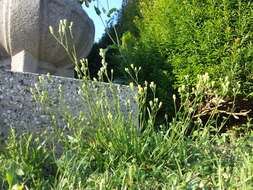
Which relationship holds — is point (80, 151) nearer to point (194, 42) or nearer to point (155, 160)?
point (155, 160)

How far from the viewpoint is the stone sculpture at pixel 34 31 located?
3.75 m

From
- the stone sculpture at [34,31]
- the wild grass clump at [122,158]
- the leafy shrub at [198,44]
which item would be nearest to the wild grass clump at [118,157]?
the wild grass clump at [122,158]

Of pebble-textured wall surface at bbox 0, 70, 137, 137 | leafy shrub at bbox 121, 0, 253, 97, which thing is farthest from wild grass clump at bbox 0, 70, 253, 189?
leafy shrub at bbox 121, 0, 253, 97

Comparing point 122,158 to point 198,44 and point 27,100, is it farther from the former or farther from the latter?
point 198,44

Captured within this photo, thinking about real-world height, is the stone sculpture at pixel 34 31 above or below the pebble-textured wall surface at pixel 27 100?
above

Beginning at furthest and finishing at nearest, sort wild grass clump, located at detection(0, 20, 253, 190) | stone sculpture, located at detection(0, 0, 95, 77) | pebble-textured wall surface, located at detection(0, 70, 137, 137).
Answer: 1. stone sculpture, located at detection(0, 0, 95, 77)
2. pebble-textured wall surface, located at detection(0, 70, 137, 137)
3. wild grass clump, located at detection(0, 20, 253, 190)

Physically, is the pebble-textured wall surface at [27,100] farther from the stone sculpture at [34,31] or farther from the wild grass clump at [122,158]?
the stone sculpture at [34,31]

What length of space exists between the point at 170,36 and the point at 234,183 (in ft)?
11.5

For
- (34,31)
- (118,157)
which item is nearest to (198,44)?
(34,31)

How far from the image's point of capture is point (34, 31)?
3.76 m

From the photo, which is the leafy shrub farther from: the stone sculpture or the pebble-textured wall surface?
the pebble-textured wall surface

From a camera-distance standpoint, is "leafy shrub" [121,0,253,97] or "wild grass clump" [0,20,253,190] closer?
"wild grass clump" [0,20,253,190]

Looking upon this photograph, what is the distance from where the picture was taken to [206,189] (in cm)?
224

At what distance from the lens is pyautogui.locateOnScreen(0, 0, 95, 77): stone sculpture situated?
3746mm
